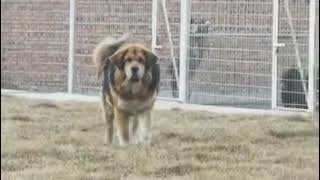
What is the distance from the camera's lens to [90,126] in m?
8.94

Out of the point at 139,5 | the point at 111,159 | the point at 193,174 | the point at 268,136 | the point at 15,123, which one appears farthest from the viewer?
the point at 139,5

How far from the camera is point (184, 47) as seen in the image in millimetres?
11836

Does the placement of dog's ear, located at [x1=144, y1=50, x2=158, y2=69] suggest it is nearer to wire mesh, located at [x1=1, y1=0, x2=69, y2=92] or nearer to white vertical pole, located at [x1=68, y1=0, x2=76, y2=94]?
white vertical pole, located at [x1=68, y1=0, x2=76, y2=94]

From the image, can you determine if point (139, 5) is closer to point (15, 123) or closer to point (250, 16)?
point (250, 16)

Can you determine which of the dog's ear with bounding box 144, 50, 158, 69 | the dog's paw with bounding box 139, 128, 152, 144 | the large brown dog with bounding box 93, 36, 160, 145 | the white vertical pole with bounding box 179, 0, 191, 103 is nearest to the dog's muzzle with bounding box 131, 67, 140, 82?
the large brown dog with bounding box 93, 36, 160, 145

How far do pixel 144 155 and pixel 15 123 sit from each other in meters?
2.58

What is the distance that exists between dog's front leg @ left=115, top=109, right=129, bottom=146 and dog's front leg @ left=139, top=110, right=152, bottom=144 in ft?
0.47

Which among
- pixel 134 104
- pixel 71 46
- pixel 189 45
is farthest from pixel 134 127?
pixel 71 46

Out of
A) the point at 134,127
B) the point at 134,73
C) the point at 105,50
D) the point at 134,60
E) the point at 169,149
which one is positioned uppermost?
the point at 105,50

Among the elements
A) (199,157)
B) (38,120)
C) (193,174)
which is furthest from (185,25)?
(193,174)

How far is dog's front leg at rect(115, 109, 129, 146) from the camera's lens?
292 inches

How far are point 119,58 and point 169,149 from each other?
36.7 inches

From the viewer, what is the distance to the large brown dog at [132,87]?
733 centimetres

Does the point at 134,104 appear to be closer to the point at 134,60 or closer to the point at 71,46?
the point at 134,60
